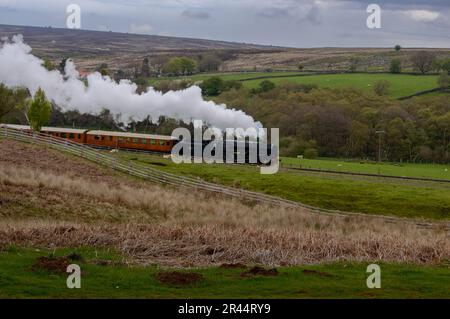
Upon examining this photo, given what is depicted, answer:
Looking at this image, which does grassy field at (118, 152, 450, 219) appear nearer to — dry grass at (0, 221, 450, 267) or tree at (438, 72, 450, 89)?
dry grass at (0, 221, 450, 267)

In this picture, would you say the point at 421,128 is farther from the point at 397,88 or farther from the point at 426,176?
the point at 397,88

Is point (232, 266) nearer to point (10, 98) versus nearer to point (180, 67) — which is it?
point (10, 98)


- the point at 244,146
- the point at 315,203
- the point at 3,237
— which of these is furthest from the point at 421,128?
the point at 3,237

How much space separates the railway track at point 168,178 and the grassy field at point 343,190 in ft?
7.36

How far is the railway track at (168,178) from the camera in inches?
1722

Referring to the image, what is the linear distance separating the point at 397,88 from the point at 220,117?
7334 cm

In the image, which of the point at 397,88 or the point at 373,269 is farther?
the point at 397,88

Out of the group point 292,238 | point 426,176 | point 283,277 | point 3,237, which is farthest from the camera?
point 426,176

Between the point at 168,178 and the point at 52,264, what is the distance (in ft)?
101

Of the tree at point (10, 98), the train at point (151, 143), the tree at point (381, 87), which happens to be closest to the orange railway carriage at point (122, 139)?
the train at point (151, 143)

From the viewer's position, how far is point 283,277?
67.3ft

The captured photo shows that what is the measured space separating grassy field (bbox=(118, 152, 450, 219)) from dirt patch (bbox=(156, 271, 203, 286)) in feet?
92.7

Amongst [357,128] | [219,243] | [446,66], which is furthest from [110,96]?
[446,66]

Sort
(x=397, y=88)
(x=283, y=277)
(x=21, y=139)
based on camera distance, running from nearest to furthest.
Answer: (x=283, y=277)
(x=21, y=139)
(x=397, y=88)
